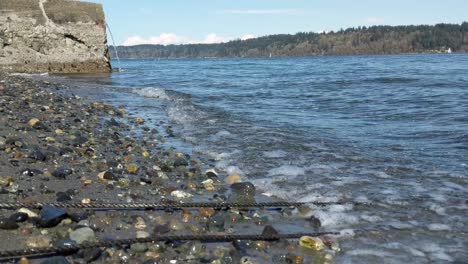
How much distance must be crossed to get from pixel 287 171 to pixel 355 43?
493ft

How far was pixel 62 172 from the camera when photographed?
17.8ft

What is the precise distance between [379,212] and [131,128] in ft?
20.1

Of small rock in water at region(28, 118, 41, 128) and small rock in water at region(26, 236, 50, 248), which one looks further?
small rock in water at region(28, 118, 41, 128)

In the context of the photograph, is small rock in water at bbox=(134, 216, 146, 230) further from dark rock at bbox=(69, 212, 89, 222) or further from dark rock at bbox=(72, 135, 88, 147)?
dark rock at bbox=(72, 135, 88, 147)

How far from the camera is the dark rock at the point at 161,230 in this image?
402cm

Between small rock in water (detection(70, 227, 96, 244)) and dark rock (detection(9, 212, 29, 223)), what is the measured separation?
20.0 inches

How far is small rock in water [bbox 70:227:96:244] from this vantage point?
3572 mm

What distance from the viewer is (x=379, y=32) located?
154 metres

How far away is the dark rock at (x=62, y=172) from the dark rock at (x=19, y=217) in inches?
60.2

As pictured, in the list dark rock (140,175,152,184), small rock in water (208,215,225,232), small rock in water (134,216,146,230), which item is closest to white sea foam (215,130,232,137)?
dark rock (140,175,152,184)

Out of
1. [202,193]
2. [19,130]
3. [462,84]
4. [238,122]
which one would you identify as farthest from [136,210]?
[462,84]

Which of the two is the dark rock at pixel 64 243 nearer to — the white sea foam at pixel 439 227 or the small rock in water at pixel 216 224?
the small rock in water at pixel 216 224

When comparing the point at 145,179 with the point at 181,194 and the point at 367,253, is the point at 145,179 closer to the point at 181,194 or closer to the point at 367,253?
the point at 181,194

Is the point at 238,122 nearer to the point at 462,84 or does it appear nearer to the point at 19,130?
the point at 19,130
